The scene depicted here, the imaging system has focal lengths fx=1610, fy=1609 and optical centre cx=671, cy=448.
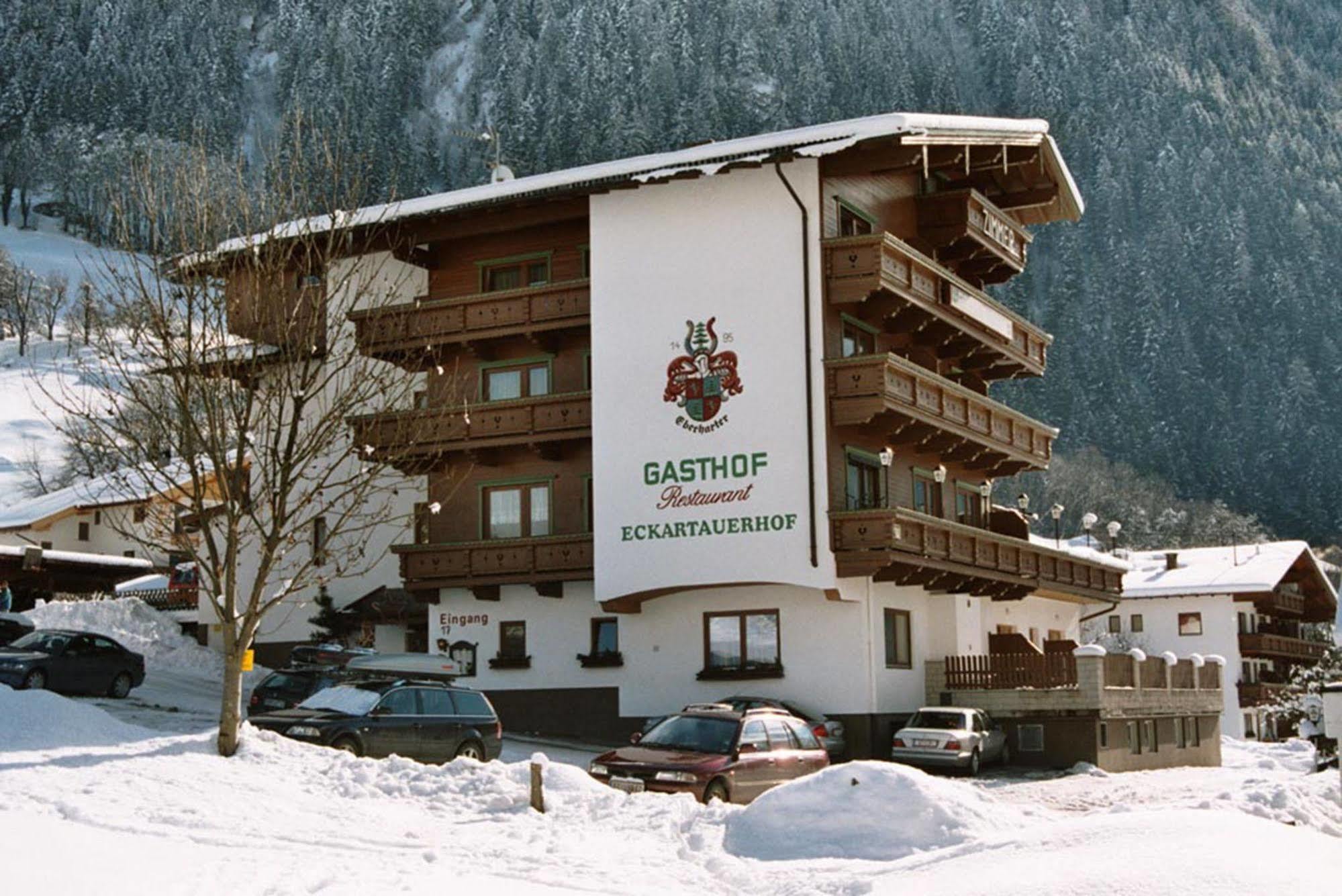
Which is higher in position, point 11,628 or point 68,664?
point 11,628

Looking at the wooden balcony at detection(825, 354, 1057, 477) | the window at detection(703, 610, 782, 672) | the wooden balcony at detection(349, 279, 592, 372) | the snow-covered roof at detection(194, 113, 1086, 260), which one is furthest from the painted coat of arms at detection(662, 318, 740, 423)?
the window at detection(703, 610, 782, 672)

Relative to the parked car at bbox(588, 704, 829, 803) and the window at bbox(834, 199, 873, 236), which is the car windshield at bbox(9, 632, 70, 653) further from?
the window at bbox(834, 199, 873, 236)

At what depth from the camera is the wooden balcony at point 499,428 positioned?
3975cm

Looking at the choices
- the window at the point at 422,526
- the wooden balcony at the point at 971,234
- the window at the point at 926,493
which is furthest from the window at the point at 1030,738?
the window at the point at 422,526

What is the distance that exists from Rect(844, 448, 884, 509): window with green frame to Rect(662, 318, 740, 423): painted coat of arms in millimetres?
3200

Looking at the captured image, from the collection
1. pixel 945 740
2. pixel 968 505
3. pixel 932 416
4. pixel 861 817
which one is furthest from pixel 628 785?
pixel 968 505

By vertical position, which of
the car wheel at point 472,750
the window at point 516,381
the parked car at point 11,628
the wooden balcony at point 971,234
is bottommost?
the car wheel at point 472,750

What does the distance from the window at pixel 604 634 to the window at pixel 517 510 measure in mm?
2689

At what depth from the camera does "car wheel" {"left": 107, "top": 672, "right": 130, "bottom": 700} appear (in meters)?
37.5

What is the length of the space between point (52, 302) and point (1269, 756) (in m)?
139

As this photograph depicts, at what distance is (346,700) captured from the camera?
1064 inches

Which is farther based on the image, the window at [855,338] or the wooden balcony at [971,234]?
the wooden balcony at [971,234]

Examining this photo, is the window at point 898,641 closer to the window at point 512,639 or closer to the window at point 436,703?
the window at point 512,639

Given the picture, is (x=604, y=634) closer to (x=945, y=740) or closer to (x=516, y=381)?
(x=516, y=381)
